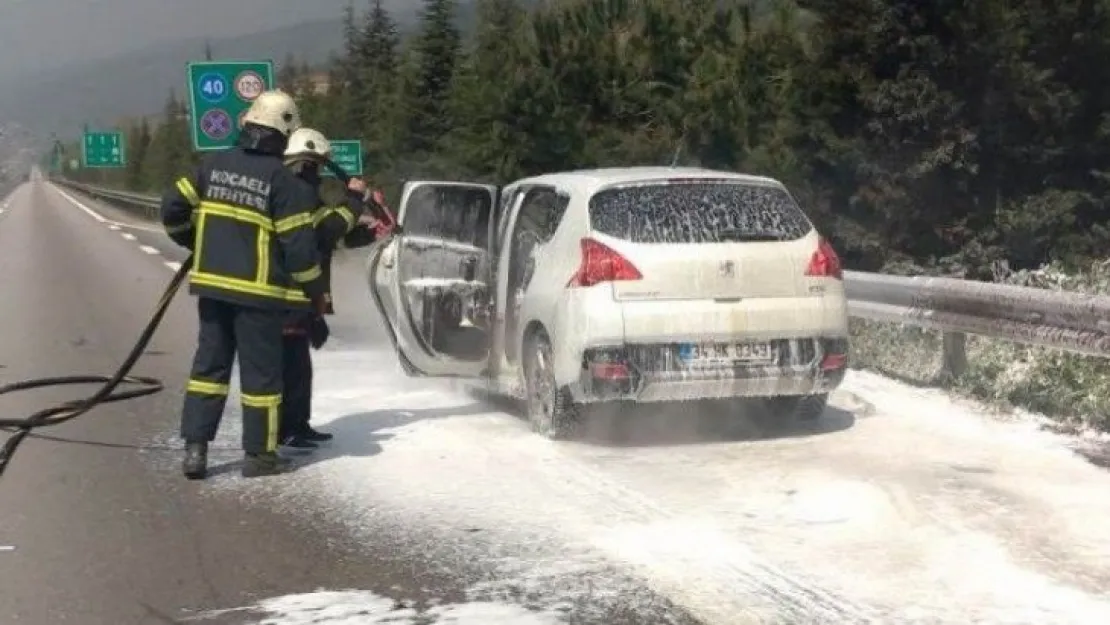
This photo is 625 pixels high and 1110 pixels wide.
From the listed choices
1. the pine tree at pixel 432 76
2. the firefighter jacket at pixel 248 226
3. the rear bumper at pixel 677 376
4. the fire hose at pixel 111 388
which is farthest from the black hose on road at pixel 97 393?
the pine tree at pixel 432 76

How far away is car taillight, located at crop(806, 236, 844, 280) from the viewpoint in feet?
24.5

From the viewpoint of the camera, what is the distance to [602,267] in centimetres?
718

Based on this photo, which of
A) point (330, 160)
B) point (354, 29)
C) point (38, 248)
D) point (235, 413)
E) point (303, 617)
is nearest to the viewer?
point (303, 617)

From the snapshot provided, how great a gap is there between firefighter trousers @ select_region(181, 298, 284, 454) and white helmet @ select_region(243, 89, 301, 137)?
909 millimetres

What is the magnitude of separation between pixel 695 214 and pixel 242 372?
2566 mm

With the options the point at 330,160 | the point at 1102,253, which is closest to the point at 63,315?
the point at 330,160

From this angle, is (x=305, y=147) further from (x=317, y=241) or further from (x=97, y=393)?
(x=97, y=393)

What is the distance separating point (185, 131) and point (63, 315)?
10576 centimetres

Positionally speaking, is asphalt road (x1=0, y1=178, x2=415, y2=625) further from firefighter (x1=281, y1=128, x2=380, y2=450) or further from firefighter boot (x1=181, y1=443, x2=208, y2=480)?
firefighter (x1=281, y1=128, x2=380, y2=450)

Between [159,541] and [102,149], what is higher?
[102,149]

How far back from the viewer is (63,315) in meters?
15.9

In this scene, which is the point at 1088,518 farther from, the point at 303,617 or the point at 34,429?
the point at 34,429

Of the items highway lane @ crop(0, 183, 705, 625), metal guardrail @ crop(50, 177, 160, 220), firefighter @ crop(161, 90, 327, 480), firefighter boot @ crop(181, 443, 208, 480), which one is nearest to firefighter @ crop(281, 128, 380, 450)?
firefighter @ crop(161, 90, 327, 480)

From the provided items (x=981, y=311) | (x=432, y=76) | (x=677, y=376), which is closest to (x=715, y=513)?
(x=677, y=376)
